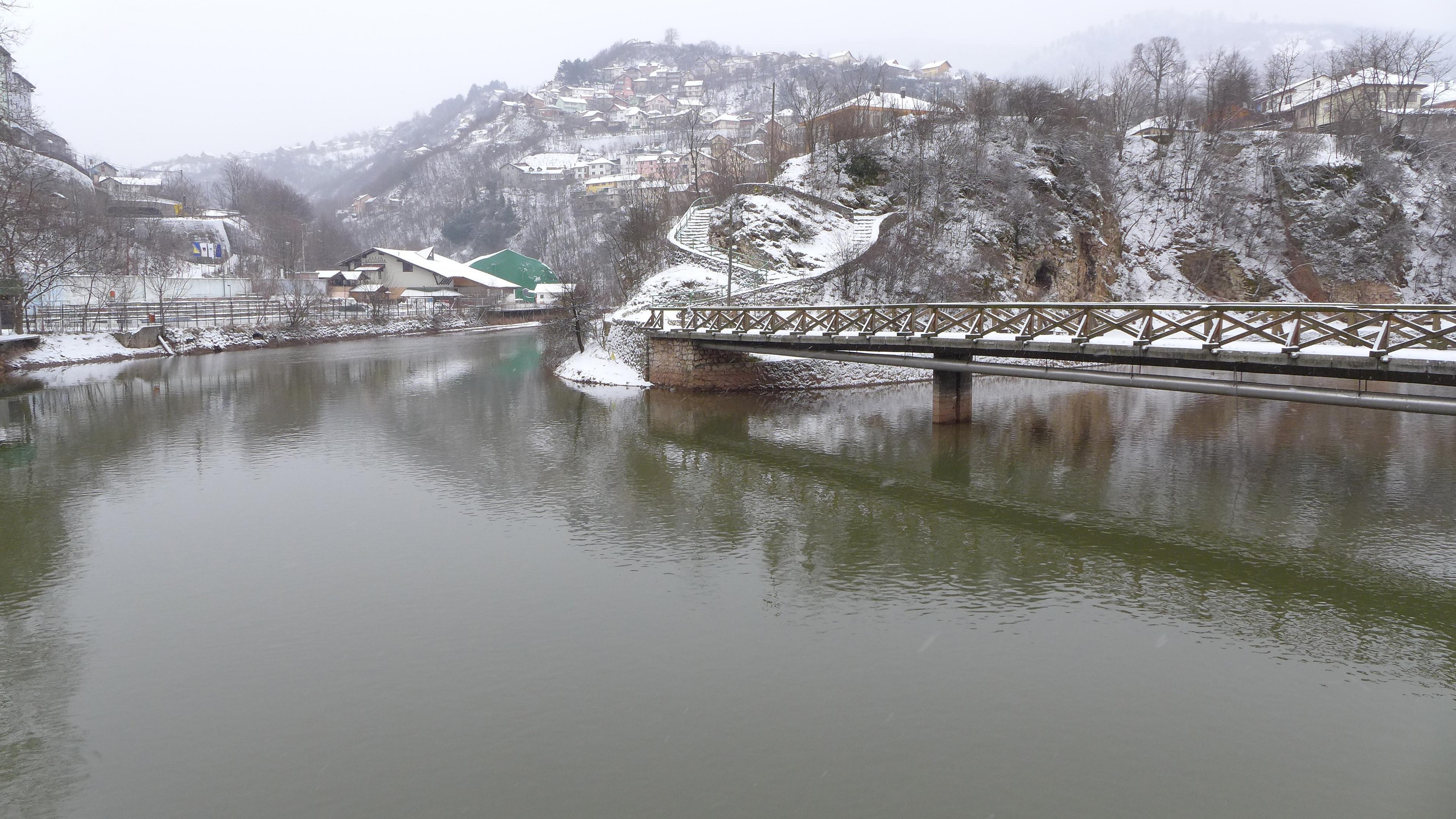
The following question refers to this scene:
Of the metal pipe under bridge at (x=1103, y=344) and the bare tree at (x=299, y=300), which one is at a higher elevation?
the bare tree at (x=299, y=300)

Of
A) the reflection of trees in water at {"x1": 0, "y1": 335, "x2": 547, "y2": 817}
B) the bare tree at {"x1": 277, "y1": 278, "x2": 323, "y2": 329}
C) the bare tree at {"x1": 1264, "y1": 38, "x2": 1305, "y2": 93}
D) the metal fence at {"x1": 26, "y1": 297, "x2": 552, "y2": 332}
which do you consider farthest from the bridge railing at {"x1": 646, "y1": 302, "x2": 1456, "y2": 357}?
the bare tree at {"x1": 1264, "y1": 38, "x2": 1305, "y2": 93}

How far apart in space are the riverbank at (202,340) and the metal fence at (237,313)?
0.79 m

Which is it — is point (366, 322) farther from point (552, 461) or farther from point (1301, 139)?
point (1301, 139)

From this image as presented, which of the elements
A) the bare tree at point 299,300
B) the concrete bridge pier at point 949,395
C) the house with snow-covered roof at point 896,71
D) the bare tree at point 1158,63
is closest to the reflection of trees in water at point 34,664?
the concrete bridge pier at point 949,395

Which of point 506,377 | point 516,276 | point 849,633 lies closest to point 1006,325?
point 849,633

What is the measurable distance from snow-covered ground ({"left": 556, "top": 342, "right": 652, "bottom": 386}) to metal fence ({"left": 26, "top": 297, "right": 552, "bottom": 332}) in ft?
37.5

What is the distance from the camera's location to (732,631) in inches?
380

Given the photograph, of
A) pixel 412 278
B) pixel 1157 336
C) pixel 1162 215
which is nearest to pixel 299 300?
pixel 412 278

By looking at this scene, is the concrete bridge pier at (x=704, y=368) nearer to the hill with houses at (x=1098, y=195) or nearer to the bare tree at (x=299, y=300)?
the hill with houses at (x=1098, y=195)

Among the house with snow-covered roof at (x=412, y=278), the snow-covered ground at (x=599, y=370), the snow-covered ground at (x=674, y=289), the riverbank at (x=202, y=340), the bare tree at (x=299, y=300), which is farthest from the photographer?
the house with snow-covered roof at (x=412, y=278)

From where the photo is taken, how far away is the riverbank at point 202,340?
37375 millimetres

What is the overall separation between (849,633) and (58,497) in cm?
1445

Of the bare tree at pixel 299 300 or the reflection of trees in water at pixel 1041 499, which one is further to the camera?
the bare tree at pixel 299 300

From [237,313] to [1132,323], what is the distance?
5120 cm
